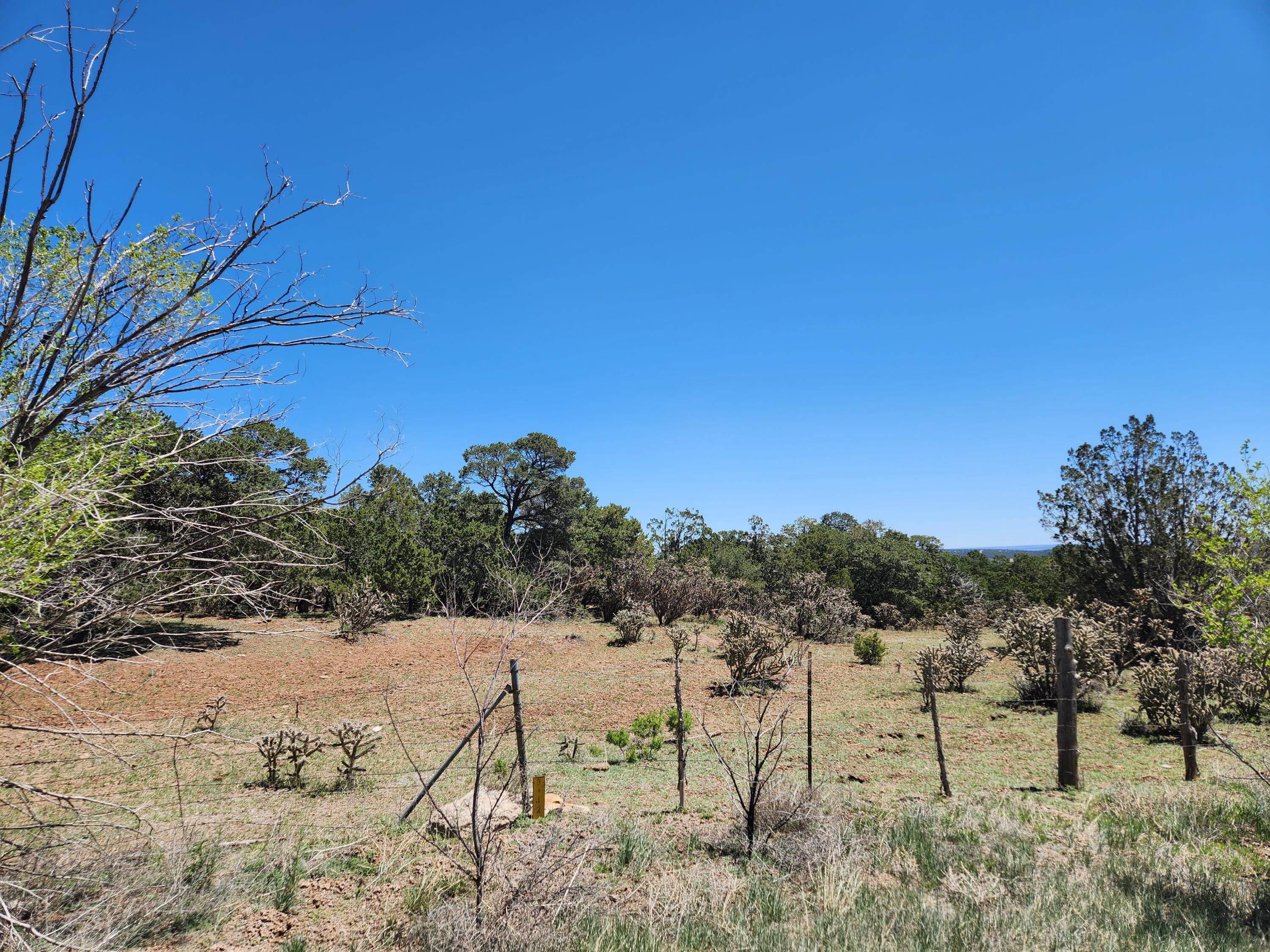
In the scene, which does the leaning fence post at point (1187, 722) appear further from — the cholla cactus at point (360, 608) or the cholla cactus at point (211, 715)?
the cholla cactus at point (360, 608)

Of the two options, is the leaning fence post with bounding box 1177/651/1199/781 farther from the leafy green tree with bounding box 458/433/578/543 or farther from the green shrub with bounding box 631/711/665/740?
the leafy green tree with bounding box 458/433/578/543

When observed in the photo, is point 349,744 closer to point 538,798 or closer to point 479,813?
point 479,813

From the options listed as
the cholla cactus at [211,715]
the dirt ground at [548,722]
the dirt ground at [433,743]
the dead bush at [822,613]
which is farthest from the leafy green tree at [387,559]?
the dead bush at [822,613]

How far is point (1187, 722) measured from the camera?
7340 mm

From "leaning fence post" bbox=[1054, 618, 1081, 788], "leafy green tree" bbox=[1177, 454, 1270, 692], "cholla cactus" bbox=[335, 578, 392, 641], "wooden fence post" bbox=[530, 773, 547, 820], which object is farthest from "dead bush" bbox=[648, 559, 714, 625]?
"leafy green tree" bbox=[1177, 454, 1270, 692]

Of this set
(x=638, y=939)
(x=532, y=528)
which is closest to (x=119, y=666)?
(x=638, y=939)

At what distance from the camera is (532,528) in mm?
34969

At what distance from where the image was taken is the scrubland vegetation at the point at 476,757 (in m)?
3.12

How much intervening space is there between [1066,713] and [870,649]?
10.8 meters

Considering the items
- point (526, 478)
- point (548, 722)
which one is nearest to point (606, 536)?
point (526, 478)

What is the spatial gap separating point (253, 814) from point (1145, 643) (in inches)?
793

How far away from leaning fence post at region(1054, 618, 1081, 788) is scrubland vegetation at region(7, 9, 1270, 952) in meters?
0.26

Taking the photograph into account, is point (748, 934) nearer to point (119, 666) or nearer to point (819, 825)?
point (819, 825)

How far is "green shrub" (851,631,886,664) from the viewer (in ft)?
58.7
